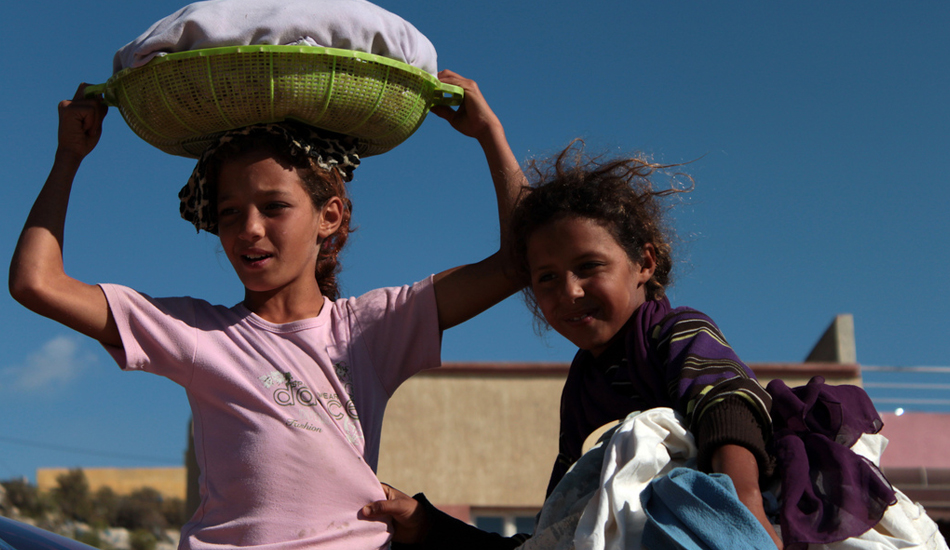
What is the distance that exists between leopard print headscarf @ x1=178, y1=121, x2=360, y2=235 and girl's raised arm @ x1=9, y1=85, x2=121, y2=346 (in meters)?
0.31

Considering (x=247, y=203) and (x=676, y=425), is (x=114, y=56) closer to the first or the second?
(x=247, y=203)

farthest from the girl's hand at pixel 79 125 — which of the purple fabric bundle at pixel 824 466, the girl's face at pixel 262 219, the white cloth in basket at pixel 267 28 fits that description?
the purple fabric bundle at pixel 824 466

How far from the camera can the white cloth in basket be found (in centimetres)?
239

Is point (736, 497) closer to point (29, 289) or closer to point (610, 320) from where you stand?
point (610, 320)

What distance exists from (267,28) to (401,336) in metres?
0.95

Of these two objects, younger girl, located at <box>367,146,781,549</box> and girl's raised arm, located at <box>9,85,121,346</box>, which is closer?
younger girl, located at <box>367,146,781,549</box>

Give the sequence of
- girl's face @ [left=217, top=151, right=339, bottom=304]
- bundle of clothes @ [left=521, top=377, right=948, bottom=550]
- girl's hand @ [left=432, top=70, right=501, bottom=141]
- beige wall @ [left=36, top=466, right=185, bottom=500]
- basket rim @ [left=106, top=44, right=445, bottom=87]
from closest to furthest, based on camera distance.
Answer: bundle of clothes @ [left=521, top=377, right=948, bottom=550] < basket rim @ [left=106, top=44, right=445, bottom=87] < girl's face @ [left=217, top=151, right=339, bottom=304] < girl's hand @ [left=432, top=70, right=501, bottom=141] < beige wall @ [left=36, top=466, right=185, bottom=500]

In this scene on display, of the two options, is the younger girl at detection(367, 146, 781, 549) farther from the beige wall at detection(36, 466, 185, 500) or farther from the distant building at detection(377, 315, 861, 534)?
the beige wall at detection(36, 466, 185, 500)

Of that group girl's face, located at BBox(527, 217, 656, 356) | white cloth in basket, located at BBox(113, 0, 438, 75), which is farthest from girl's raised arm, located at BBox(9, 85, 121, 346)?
girl's face, located at BBox(527, 217, 656, 356)

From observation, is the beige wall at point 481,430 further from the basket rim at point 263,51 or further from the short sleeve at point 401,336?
the basket rim at point 263,51

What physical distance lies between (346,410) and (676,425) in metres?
0.99

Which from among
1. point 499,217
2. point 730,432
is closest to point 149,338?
point 499,217

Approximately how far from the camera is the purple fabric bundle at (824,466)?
1.97 metres

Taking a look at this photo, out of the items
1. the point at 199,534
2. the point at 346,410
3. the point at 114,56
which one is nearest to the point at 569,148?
the point at 346,410
